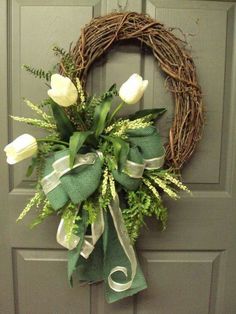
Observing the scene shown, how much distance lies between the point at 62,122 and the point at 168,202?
0.43 m

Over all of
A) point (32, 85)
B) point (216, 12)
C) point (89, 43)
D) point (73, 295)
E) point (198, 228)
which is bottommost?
point (73, 295)

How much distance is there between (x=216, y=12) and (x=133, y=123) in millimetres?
469

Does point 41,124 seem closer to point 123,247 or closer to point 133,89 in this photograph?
point 133,89

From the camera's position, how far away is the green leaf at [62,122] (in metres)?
0.69

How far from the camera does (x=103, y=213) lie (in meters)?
0.73

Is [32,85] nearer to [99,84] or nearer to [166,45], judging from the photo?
[99,84]

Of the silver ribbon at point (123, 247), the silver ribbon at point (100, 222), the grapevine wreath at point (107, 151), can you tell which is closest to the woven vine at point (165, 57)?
the grapevine wreath at point (107, 151)

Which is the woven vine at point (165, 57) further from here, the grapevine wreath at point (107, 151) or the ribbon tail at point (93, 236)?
the ribbon tail at point (93, 236)

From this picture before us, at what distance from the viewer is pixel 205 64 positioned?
2.83 feet

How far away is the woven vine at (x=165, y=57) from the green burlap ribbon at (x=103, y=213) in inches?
3.8

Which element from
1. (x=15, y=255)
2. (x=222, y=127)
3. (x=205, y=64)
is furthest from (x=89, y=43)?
(x=15, y=255)

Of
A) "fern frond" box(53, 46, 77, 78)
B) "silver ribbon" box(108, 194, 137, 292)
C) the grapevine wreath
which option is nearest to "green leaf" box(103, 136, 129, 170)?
the grapevine wreath

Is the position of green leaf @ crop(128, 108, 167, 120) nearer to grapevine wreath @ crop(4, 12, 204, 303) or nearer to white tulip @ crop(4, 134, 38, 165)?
grapevine wreath @ crop(4, 12, 204, 303)

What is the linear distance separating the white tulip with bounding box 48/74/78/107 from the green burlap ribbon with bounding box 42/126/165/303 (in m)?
0.12
